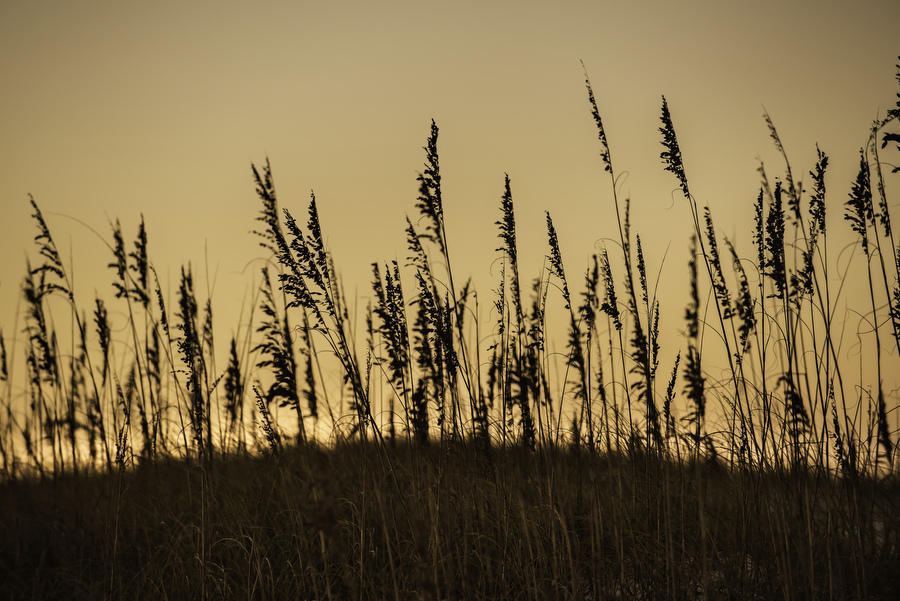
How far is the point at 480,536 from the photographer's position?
3.21 m

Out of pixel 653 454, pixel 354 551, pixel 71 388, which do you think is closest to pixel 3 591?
pixel 71 388

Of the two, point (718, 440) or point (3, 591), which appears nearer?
point (718, 440)

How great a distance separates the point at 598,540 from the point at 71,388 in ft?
15.9

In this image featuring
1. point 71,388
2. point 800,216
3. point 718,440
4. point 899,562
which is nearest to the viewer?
point 899,562

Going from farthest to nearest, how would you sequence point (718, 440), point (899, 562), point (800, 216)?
1. point (718, 440)
2. point (800, 216)
3. point (899, 562)

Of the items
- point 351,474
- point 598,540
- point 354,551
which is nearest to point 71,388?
point 351,474

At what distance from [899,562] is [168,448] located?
4666 mm

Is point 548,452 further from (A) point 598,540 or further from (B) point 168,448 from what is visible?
(B) point 168,448

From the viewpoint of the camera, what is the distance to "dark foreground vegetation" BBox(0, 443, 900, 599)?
2.94 metres

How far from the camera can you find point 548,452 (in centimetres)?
323

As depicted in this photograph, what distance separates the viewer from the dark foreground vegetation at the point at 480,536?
2.94 metres

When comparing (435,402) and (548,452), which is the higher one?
(435,402)

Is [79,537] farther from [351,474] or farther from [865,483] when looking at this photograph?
[865,483]

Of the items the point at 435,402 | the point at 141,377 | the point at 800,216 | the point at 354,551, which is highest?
the point at 800,216
